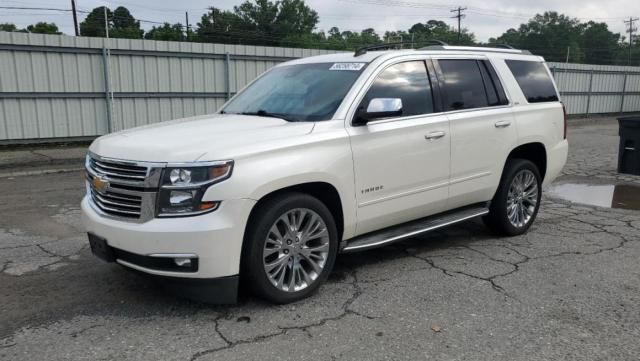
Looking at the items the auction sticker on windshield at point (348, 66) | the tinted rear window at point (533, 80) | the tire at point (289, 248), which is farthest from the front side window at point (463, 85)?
the tire at point (289, 248)

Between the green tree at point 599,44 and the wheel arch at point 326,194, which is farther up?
the green tree at point 599,44

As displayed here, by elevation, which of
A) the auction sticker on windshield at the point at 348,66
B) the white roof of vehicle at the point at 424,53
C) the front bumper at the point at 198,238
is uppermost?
the white roof of vehicle at the point at 424,53

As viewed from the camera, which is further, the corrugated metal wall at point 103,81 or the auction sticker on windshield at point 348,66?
the corrugated metal wall at point 103,81

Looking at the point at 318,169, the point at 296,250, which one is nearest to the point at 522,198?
the point at 318,169

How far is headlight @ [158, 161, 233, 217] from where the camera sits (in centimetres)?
359

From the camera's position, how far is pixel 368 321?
388 cm

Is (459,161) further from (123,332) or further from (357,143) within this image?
(123,332)

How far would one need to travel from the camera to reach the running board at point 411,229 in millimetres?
4562

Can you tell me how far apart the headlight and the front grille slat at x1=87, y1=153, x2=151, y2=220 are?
0.16 m

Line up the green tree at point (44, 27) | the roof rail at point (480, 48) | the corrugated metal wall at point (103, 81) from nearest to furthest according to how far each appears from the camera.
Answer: the roof rail at point (480, 48)
the corrugated metal wall at point (103, 81)
the green tree at point (44, 27)

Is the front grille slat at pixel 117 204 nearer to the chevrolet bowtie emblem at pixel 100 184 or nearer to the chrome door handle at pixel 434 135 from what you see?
the chevrolet bowtie emblem at pixel 100 184

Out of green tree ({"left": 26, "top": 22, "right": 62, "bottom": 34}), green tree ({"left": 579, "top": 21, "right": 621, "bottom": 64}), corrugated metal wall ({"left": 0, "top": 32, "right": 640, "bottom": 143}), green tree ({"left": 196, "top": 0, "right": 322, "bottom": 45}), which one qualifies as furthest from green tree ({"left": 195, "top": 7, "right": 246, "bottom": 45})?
corrugated metal wall ({"left": 0, "top": 32, "right": 640, "bottom": 143})

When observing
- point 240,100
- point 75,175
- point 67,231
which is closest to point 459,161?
point 240,100

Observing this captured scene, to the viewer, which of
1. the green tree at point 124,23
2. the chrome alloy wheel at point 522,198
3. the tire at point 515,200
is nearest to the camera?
the tire at point 515,200
